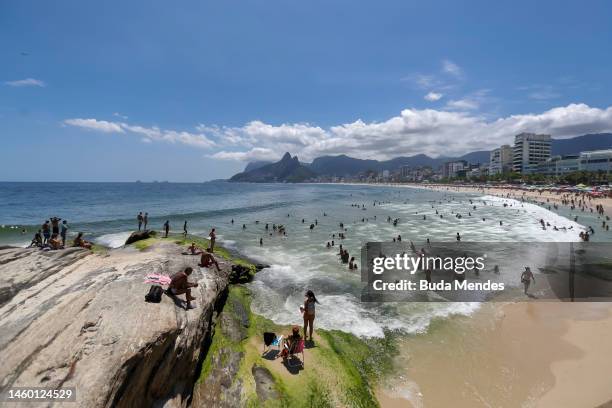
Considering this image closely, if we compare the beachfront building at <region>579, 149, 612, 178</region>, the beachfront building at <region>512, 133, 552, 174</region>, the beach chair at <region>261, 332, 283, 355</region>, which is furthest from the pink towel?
the beachfront building at <region>512, 133, 552, 174</region>

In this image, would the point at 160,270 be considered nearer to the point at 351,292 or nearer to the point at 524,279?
the point at 351,292

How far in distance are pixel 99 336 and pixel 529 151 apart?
713 feet

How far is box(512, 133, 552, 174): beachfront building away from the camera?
577 feet

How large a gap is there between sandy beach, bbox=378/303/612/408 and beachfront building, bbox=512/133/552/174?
19723cm

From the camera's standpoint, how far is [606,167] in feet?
430

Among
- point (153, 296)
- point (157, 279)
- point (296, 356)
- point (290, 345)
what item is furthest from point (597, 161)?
point (153, 296)

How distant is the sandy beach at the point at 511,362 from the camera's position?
912cm

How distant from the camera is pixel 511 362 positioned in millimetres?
10797

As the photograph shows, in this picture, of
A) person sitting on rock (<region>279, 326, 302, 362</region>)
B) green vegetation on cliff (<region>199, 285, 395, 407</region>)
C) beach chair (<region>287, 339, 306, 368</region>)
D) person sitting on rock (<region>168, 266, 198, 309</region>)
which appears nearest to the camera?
green vegetation on cliff (<region>199, 285, 395, 407</region>)

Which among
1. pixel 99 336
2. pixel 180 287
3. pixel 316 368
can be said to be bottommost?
pixel 316 368

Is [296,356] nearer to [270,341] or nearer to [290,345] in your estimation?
[290,345]

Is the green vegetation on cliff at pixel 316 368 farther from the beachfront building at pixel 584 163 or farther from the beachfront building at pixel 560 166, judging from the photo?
the beachfront building at pixel 560 166

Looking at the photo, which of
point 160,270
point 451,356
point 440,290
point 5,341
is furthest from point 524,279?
point 5,341

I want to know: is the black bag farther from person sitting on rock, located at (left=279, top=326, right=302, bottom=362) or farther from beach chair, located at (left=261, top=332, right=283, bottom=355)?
person sitting on rock, located at (left=279, top=326, right=302, bottom=362)
